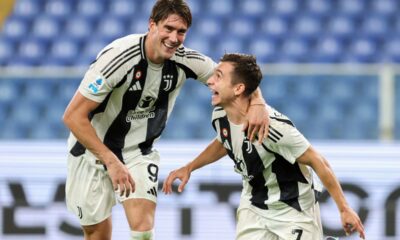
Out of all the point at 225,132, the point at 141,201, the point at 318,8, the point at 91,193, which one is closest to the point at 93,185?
the point at 91,193

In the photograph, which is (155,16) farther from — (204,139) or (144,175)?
(204,139)

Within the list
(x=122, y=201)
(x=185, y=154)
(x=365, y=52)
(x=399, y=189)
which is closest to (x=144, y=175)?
(x=122, y=201)

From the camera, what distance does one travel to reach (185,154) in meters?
6.80

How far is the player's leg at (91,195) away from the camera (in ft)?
16.9

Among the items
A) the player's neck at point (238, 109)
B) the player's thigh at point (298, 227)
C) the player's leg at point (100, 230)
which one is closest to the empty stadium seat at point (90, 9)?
the player's leg at point (100, 230)

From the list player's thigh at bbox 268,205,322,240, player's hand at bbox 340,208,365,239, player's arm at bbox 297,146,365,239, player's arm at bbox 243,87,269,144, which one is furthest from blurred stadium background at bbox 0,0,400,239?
player's hand at bbox 340,208,365,239

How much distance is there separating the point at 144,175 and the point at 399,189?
7.74 feet

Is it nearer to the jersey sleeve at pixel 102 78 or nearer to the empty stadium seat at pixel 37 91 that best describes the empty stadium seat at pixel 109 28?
the empty stadium seat at pixel 37 91

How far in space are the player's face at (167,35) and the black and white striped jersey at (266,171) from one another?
0.39 meters

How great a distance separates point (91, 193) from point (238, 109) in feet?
3.25

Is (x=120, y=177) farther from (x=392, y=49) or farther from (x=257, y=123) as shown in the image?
(x=392, y=49)

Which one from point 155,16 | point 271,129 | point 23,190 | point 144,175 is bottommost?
point 23,190

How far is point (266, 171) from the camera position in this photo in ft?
15.5

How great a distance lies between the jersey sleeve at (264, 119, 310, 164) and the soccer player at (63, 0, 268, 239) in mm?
71
